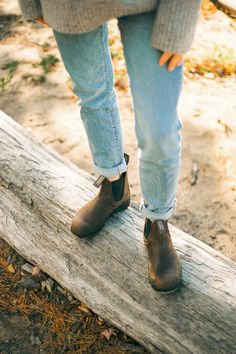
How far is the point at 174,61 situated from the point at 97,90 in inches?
16.1

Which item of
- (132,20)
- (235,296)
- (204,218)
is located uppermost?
(132,20)

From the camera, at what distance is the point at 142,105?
1.13 metres

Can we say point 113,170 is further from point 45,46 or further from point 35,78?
point 45,46

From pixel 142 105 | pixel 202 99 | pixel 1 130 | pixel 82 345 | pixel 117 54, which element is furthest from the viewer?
pixel 117 54

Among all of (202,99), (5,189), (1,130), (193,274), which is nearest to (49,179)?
(5,189)

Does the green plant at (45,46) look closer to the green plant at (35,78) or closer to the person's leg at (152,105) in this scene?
the green plant at (35,78)

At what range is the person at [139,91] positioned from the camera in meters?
0.98

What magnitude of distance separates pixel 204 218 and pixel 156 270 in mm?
994

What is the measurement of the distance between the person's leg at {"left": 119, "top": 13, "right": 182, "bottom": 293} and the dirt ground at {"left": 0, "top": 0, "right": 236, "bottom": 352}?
2.73ft

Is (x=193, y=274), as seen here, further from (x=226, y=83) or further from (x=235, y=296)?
(x=226, y=83)

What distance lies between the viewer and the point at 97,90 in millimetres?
1329

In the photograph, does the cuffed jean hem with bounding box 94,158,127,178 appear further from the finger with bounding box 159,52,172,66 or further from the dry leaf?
the dry leaf

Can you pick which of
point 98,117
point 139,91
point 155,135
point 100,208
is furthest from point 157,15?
point 100,208

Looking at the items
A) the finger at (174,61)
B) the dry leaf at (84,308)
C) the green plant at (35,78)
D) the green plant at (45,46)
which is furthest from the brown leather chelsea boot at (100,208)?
the green plant at (45,46)
